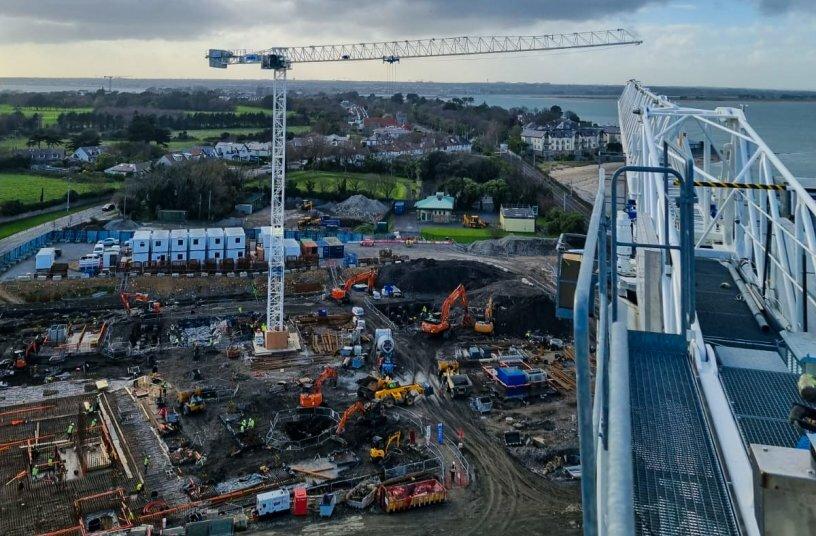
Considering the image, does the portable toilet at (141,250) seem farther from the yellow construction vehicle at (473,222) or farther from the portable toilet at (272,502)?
the portable toilet at (272,502)

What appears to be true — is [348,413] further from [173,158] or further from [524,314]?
[173,158]

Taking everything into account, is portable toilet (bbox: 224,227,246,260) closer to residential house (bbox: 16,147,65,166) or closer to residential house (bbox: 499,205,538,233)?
residential house (bbox: 499,205,538,233)

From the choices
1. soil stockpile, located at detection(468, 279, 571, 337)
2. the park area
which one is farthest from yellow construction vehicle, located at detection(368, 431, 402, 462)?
the park area

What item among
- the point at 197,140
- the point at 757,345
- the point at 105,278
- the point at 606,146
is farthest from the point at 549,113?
the point at 757,345

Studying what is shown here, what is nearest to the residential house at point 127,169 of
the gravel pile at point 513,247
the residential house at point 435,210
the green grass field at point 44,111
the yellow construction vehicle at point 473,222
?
the residential house at point 435,210

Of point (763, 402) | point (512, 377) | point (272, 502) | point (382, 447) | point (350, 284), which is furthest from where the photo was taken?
point (350, 284)

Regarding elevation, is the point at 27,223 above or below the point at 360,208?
below

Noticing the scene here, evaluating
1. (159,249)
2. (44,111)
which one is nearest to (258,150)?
(159,249)
